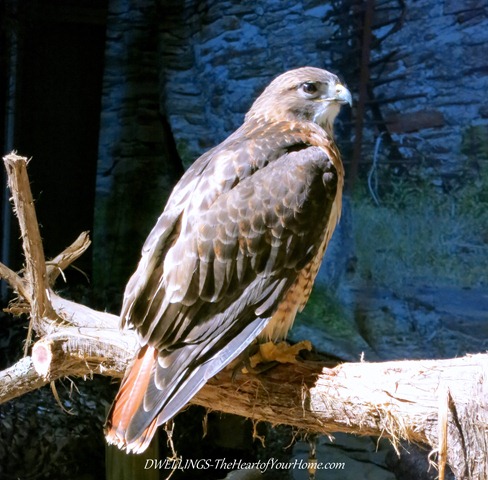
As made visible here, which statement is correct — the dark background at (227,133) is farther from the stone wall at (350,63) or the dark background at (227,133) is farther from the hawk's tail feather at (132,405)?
the hawk's tail feather at (132,405)

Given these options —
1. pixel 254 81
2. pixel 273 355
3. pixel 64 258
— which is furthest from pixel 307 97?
pixel 254 81

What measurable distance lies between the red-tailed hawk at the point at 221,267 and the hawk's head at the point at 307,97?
0.68ft

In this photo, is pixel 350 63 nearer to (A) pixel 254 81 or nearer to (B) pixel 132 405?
(A) pixel 254 81

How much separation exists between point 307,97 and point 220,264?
679mm

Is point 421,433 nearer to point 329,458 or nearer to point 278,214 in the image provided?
point 278,214

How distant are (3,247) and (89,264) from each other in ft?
1.79

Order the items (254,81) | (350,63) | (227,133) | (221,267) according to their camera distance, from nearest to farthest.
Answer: (221,267) → (350,63) → (254,81) → (227,133)

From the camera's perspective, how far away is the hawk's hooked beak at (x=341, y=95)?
6.78 ft

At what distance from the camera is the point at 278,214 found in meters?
1.78

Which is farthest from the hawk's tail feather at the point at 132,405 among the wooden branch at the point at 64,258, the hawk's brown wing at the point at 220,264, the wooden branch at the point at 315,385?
the wooden branch at the point at 64,258

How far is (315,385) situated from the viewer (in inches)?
67.0

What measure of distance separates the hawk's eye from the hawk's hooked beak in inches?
2.7

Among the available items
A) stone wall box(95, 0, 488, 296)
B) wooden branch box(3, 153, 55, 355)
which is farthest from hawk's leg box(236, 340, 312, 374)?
stone wall box(95, 0, 488, 296)

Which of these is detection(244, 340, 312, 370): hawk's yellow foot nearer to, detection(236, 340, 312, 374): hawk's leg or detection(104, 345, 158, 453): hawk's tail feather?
detection(236, 340, 312, 374): hawk's leg
